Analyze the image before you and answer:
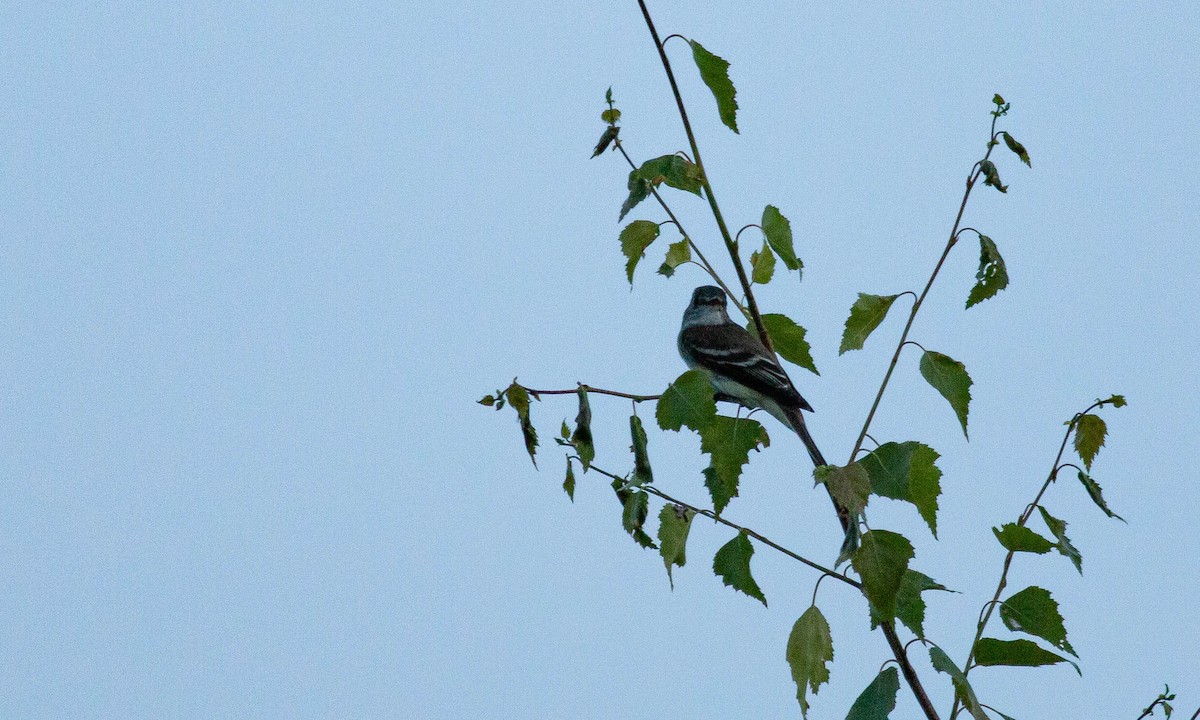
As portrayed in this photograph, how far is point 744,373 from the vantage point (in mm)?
8141

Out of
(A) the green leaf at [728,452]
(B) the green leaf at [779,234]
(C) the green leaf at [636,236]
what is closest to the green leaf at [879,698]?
(A) the green leaf at [728,452]

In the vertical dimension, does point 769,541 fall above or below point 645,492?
below

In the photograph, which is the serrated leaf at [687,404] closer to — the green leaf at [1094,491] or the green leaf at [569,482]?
the green leaf at [569,482]

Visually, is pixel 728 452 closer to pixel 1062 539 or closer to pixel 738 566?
pixel 738 566

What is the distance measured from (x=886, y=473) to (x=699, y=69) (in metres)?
1.67

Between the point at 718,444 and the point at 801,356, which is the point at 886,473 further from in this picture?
the point at 801,356

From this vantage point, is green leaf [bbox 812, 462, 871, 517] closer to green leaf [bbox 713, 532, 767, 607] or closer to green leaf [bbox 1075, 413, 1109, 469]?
green leaf [bbox 713, 532, 767, 607]

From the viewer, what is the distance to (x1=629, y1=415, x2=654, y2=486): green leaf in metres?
4.16

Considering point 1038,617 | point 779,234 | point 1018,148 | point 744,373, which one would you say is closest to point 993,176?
point 1018,148

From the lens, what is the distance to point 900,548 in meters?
3.52

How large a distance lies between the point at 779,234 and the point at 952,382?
97 cm

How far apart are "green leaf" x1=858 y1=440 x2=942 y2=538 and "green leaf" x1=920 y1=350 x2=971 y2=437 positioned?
1.45 feet

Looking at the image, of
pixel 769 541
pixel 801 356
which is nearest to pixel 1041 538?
pixel 769 541

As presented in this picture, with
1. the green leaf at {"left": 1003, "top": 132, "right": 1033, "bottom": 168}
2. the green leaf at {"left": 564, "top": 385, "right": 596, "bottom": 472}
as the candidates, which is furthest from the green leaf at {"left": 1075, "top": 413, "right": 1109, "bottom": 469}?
the green leaf at {"left": 564, "top": 385, "right": 596, "bottom": 472}
